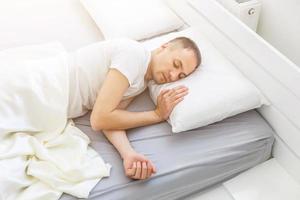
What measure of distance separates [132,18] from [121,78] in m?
0.57

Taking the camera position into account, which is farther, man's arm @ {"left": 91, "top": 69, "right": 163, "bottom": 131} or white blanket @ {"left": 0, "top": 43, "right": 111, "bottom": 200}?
man's arm @ {"left": 91, "top": 69, "right": 163, "bottom": 131}

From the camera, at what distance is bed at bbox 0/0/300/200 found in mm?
1119

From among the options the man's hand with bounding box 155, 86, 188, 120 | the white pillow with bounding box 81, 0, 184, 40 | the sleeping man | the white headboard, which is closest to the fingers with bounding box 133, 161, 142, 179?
the sleeping man

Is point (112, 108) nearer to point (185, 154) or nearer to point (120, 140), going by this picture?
point (120, 140)

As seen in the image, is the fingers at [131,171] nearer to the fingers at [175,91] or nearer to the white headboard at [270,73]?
the fingers at [175,91]

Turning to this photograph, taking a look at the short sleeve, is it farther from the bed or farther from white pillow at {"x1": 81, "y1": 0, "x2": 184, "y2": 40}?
white pillow at {"x1": 81, "y1": 0, "x2": 184, "y2": 40}

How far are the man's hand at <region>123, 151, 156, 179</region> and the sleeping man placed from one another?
0.25 feet

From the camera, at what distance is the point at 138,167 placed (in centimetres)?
108

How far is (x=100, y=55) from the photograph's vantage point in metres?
1.32

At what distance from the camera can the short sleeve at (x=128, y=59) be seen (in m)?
1.25

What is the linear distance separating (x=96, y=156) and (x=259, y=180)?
1.84 feet


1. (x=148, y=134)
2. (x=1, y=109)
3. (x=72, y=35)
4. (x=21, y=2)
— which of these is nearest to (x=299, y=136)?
(x=148, y=134)

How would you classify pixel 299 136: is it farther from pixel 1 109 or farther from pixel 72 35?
pixel 72 35

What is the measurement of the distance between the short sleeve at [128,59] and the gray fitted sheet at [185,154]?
196mm
